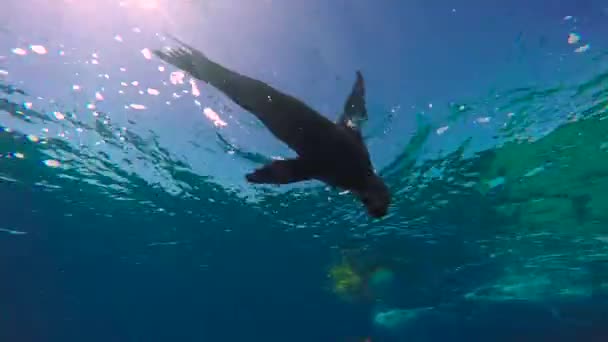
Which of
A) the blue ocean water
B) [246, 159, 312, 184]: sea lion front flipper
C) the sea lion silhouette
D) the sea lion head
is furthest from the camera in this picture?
the blue ocean water

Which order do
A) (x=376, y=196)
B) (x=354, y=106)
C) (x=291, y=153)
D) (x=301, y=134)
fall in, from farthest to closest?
(x=291, y=153)
(x=354, y=106)
(x=376, y=196)
(x=301, y=134)

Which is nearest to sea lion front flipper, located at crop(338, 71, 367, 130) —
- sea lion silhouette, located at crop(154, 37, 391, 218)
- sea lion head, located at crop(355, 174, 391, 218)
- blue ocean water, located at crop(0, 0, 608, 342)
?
sea lion silhouette, located at crop(154, 37, 391, 218)

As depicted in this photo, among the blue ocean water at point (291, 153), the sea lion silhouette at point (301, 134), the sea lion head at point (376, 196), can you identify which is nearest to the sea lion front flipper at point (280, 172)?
the sea lion silhouette at point (301, 134)

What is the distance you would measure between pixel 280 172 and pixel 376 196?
32.6 inches

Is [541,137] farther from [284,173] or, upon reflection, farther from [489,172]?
[284,173]

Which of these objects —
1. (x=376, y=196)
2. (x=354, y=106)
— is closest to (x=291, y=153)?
→ (x=354, y=106)

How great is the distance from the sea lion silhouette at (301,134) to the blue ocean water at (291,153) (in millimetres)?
5101

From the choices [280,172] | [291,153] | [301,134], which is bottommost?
[280,172]

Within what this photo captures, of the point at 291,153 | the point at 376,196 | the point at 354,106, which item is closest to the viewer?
the point at 376,196

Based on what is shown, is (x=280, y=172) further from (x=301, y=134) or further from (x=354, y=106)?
(x=354, y=106)

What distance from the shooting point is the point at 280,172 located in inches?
127

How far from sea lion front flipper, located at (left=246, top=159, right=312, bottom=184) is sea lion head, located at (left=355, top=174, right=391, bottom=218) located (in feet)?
1.75

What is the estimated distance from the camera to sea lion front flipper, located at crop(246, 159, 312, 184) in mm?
3180

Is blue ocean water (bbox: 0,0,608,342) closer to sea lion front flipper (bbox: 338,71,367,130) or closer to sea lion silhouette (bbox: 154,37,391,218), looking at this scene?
sea lion front flipper (bbox: 338,71,367,130)
